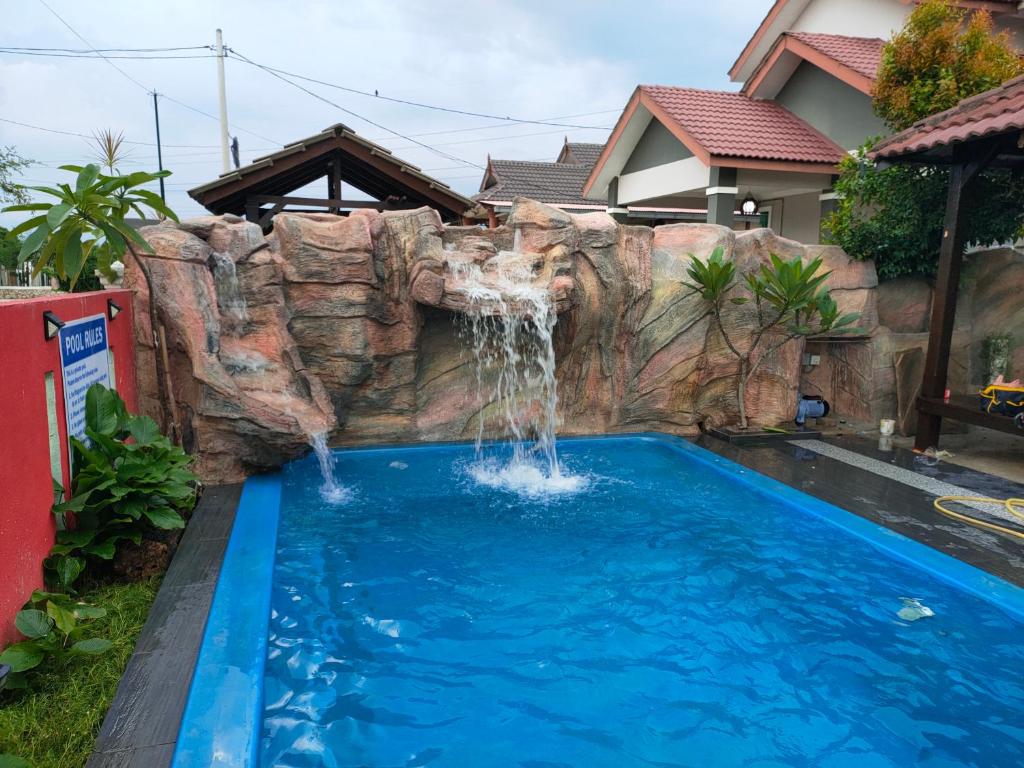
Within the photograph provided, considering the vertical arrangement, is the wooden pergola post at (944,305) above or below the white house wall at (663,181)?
below

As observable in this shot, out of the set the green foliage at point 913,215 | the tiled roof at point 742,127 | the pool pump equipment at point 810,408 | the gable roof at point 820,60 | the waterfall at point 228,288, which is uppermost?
the gable roof at point 820,60

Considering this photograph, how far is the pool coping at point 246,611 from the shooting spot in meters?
2.86

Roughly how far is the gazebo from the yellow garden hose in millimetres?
886

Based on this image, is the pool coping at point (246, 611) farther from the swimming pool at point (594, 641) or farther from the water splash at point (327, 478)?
the water splash at point (327, 478)

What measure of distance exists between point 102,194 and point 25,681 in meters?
3.33

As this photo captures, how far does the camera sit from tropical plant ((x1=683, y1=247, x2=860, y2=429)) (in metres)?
7.87

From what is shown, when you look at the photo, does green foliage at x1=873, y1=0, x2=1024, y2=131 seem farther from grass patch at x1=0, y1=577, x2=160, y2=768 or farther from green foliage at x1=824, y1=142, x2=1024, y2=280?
grass patch at x1=0, y1=577, x2=160, y2=768

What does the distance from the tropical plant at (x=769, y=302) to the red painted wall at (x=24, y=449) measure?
252 inches

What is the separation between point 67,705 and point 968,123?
26.9ft

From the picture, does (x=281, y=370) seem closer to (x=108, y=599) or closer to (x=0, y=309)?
(x=108, y=599)

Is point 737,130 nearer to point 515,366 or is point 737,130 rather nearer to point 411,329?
point 515,366

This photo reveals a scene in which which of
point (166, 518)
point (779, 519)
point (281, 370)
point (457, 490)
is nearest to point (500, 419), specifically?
point (457, 490)

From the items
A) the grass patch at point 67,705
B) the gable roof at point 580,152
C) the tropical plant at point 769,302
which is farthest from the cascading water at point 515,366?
the gable roof at point 580,152

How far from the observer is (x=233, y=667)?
11.3 ft
